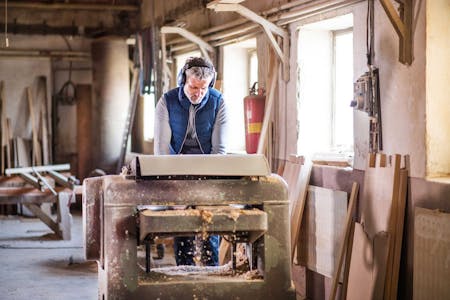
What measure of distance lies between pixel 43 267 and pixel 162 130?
12.7 feet

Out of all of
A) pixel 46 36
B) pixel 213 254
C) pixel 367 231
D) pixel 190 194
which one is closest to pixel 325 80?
pixel 367 231

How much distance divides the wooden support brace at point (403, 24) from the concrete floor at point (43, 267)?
3.69m

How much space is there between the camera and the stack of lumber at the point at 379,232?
5.36m

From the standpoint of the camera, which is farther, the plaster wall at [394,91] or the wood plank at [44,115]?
the wood plank at [44,115]

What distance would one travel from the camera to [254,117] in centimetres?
789

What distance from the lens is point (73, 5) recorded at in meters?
13.9

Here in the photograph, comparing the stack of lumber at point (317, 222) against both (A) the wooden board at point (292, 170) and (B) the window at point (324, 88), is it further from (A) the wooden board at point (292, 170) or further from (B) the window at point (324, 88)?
(B) the window at point (324, 88)

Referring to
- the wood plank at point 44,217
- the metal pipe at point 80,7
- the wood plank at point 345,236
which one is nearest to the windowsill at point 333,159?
the wood plank at point 345,236

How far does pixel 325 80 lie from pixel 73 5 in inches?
300

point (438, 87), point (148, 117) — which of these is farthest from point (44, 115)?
point (438, 87)

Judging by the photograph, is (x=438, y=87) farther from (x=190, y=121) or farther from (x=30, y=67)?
(x=30, y=67)

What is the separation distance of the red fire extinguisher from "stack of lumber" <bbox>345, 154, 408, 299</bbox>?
2.21 metres

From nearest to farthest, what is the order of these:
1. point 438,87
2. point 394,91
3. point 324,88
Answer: point 438,87 < point 394,91 < point 324,88

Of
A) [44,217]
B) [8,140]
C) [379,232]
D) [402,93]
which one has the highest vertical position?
[402,93]
